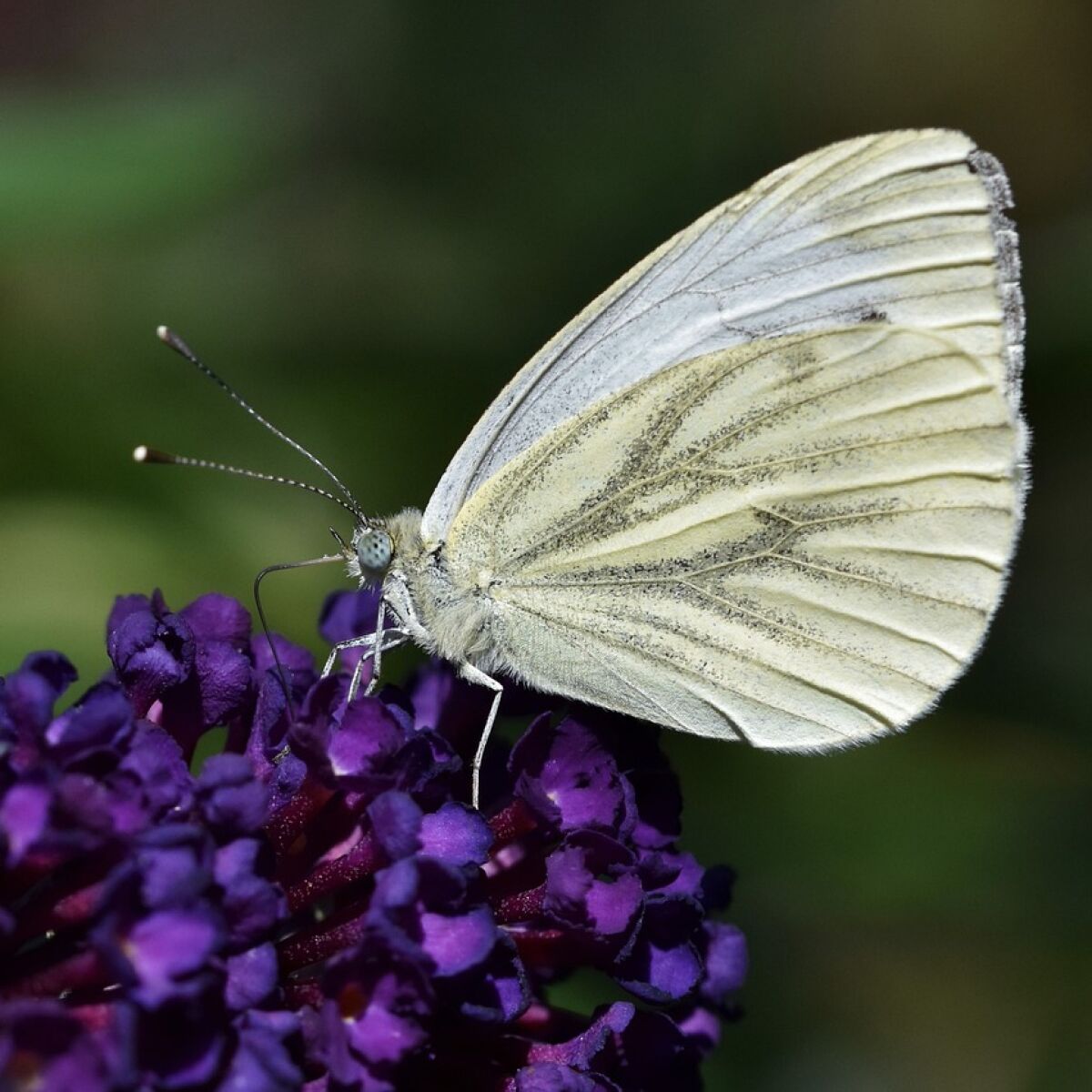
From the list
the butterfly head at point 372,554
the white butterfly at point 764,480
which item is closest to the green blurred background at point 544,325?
the butterfly head at point 372,554

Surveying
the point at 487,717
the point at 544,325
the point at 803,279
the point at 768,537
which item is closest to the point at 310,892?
the point at 487,717

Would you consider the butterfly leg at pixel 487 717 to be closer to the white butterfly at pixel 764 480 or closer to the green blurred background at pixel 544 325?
the white butterfly at pixel 764 480

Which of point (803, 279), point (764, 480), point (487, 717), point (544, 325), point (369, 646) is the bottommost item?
point (487, 717)

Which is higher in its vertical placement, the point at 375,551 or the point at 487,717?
the point at 375,551

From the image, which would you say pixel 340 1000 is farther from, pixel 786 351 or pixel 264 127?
pixel 264 127

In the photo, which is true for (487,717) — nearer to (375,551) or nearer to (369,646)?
(369,646)

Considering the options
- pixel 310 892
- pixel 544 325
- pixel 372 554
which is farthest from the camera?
pixel 544 325

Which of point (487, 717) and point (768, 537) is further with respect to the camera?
point (768, 537)

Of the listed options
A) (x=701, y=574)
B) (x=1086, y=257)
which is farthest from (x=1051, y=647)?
(x=701, y=574)

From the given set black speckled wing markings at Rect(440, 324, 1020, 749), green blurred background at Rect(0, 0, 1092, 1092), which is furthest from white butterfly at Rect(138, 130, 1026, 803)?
green blurred background at Rect(0, 0, 1092, 1092)
